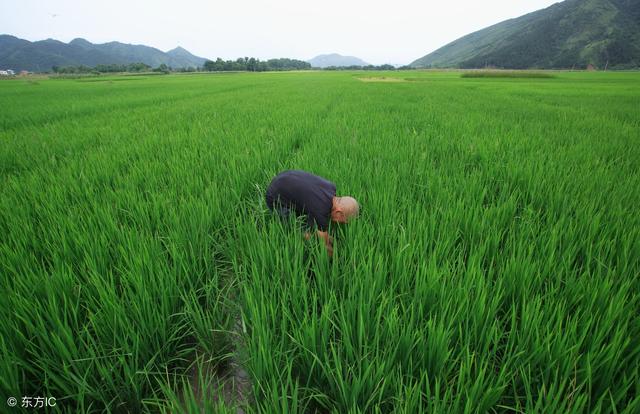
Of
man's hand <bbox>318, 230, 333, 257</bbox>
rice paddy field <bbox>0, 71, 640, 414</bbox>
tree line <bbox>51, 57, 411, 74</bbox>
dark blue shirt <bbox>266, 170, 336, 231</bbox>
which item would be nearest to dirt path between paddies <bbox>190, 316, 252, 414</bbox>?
rice paddy field <bbox>0, 71, 640, 414</bbox>

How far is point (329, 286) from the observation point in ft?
3.68

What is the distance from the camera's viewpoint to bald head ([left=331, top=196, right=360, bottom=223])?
136 cm

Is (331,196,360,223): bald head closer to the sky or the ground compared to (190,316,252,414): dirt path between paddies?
closer to the sky

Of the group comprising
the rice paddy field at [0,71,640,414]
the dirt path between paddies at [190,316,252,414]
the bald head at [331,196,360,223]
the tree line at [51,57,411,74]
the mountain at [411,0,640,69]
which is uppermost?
the mountain at [411,0,640,69]

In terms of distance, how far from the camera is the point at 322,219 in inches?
53.7

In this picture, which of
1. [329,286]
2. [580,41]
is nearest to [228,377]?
[329,286]

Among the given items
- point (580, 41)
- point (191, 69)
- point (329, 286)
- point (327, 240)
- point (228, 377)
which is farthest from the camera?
point (580, 41)

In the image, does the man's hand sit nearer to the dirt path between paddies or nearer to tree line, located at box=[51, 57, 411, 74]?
the dirt path between paddies

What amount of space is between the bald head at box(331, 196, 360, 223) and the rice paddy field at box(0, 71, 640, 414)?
1.9 inches

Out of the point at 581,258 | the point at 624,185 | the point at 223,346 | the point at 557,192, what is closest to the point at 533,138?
the point at 624,185

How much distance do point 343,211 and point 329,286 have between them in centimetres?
39

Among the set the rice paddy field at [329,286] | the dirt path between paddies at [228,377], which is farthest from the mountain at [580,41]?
the dirt path between paddies at [228,377]

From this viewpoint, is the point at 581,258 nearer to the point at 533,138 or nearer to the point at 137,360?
the point at 137,360

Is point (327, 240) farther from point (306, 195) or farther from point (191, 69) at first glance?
point (191, 69)
